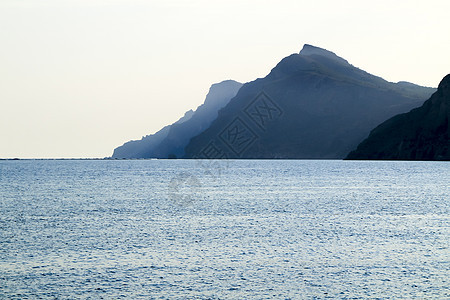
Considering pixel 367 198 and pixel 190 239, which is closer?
pixel 190 239

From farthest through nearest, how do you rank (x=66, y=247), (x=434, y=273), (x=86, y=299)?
1. (x=66, y=247)
2. (x=434, y=273)
3. (x=86, y=299)

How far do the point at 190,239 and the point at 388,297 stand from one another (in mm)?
24822

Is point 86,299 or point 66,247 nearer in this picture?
point 86,299

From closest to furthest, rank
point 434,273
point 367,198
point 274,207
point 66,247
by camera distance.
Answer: point 434,273
point 66,247
point 274,207
point 367,198

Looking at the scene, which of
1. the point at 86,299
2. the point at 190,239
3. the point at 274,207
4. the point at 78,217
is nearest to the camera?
the point at 86,299

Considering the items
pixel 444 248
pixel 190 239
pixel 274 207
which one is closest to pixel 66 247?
pixel 190 239

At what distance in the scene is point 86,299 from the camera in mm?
32906

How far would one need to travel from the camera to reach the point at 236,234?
57.8 metres

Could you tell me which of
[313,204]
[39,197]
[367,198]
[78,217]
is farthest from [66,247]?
[367,198]

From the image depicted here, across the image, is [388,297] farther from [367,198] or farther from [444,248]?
[367,198]

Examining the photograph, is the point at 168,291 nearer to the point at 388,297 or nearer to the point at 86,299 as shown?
the point at 86,299

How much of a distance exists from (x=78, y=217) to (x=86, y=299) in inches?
1719

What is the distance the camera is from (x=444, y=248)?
49781 millimetres

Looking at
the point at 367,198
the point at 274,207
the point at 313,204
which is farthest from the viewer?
the point at 367,198
